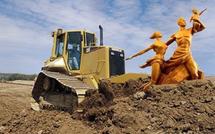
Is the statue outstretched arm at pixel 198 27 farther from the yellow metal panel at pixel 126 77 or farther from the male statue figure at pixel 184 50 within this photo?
the yellow metal panel at pixel 126 77

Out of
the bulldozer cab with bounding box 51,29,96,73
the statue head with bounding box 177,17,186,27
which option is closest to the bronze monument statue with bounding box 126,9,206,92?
the statue head with bounding box 177,17,186,27

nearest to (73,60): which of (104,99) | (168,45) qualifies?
(104,99)

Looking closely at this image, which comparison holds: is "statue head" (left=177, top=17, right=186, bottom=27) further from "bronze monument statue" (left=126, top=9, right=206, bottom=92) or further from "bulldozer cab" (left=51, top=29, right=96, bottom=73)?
"bulldozer cab" (left=51, top=29, right=96, bottom=73)

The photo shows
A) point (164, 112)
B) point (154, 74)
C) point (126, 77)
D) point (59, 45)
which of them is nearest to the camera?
point (164, 112)

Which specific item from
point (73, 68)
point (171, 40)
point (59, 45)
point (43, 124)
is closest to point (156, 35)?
point (171, 40)

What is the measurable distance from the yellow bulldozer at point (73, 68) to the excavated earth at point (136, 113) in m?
1.07

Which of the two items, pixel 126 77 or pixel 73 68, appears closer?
pixel 126 77

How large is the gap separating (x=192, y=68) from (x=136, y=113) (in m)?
1.42

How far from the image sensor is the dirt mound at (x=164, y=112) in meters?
7.41

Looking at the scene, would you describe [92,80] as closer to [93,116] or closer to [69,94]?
[69,94]

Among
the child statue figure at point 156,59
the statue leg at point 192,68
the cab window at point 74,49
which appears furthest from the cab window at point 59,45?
the statue leg at point 192,68

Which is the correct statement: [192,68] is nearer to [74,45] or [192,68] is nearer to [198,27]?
[198,27]

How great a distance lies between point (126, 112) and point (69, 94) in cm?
329

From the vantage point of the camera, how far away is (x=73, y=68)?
11.9 metres
